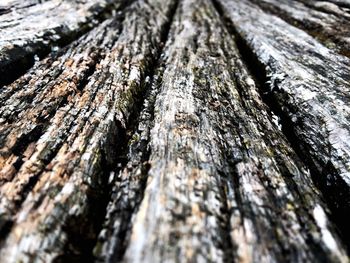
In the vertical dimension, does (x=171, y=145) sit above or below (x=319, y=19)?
above

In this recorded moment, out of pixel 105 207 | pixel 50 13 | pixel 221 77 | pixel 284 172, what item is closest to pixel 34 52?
pixel 50 13

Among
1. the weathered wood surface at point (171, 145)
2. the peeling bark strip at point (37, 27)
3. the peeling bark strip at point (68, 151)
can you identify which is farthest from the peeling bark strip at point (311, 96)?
the peeling bark strip at point (37, 27)

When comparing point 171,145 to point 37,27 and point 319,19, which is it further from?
point 319,19

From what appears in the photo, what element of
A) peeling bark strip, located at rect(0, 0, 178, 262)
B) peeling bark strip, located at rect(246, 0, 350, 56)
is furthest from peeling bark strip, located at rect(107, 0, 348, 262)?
peeling bark strip, located at rect(246, 0, 350, 56)

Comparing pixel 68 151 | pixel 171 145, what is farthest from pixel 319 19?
pixel 68 151

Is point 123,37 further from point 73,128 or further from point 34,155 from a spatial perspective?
point 34,155

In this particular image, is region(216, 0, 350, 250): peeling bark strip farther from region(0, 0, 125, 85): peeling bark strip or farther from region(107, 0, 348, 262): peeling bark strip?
region(0, 0, 125, 85): peeling bark strip
